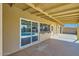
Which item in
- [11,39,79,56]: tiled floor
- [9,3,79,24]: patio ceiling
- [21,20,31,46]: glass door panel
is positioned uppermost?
[9,3,79,24]: patio ceiling

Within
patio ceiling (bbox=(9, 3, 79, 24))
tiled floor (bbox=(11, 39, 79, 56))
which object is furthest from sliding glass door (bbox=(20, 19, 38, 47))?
patio ceiling (bbox=(9, 3, 79, 24))

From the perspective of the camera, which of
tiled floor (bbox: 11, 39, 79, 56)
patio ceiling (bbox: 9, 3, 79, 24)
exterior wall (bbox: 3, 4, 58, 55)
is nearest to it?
patio ceiling (bbox: 9, 3, 79, 24)

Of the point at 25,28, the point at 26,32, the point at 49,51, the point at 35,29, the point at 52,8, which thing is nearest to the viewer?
the point at 52,8

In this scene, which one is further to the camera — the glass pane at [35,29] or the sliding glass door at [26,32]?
the glass pane at [35,29]

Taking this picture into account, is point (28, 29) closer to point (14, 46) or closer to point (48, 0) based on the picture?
point (14, 46)

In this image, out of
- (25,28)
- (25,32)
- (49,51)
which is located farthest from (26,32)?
(49,51)

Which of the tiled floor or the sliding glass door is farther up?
the sliding glass door

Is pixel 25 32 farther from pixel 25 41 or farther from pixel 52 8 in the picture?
pixel 52 8

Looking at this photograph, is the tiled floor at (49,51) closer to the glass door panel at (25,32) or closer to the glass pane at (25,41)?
the glass pane at (25,41)

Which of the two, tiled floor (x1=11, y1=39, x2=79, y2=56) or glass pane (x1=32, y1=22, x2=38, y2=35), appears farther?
glass pane (x1=32, y1=22, x2=38, y2=35)

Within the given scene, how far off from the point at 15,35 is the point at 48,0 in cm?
408

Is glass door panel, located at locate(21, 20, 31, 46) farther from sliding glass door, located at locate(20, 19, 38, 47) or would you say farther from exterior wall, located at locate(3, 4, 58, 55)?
exterior wall, located at locate(3, 4, 58, 55)

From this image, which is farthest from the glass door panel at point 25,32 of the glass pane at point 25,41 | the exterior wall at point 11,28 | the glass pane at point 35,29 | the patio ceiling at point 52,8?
the patio ceiling at point 52,8

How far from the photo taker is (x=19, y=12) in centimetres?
561
